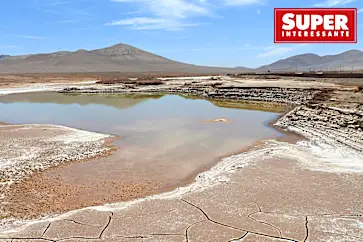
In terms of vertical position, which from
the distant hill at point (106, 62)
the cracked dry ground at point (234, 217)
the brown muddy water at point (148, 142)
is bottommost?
the cracked dry ground at point (234, 217)

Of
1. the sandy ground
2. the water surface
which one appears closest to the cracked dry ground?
the sandy ground

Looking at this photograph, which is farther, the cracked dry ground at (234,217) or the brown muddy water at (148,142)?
the brown muddy water at (148,142)

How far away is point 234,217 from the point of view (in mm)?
6660

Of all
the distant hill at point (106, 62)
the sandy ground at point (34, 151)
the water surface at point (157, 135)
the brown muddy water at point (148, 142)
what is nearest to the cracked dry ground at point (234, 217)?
the brown muddy water at point (148, 142)

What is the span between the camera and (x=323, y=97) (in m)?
24.3

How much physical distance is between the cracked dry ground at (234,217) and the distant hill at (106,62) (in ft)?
440

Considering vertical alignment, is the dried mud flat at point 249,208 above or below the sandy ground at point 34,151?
below

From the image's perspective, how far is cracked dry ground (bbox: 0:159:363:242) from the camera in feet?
19.8

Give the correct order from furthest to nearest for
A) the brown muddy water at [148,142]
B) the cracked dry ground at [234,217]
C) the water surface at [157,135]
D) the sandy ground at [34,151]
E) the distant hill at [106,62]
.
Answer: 1. the distant hill at [106,62]
2. the water surface at [157,135]
3. the brown muddy water at [148,142]
4. the sandy ground at [34,151]
5. the cracked dry ground at [234,217]

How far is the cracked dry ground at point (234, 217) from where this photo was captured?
6023mm

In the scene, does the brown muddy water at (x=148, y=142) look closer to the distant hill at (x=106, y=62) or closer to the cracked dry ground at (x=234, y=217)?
the cracked dry ground at (x=234, y=217)

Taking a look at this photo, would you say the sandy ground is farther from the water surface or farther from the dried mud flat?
the dried mud flat

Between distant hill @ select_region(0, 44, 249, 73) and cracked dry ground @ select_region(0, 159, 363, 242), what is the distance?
13422 centimetres

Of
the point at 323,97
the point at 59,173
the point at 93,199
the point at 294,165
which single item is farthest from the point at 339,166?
the point at 323,97
